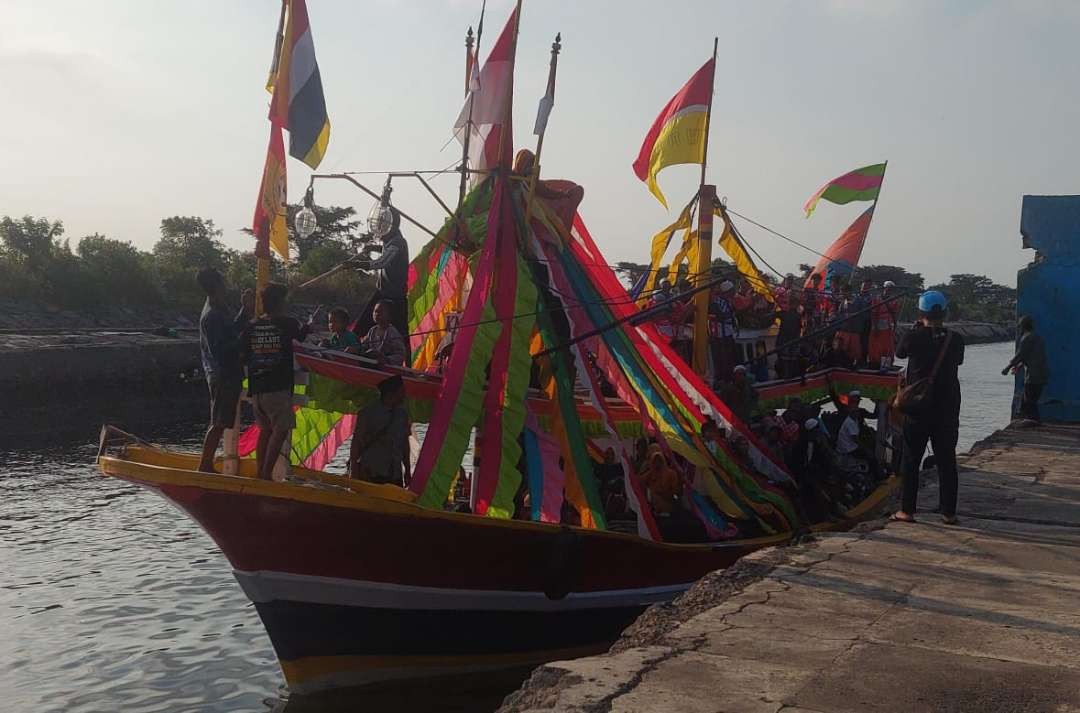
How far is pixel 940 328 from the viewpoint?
8.28 metres

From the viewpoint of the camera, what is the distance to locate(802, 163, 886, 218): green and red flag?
2017cm

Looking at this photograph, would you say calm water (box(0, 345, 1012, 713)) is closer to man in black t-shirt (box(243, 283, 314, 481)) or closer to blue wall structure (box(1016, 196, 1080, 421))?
man in black t-shirt (box(243, 283, 314, 481))

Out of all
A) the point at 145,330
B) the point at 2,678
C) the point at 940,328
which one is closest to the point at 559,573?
the point at 940,328

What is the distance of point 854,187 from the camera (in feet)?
66.8

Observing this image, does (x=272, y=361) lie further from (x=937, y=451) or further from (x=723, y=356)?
(x=723, y=356)

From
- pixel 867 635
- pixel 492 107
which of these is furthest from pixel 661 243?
pixel 867 635

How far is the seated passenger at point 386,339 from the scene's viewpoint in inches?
422

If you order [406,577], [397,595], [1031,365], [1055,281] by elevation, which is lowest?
[397,595]

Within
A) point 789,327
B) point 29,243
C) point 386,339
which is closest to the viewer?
point 386,339

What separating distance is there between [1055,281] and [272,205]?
11373 mm

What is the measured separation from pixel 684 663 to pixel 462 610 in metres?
5.57

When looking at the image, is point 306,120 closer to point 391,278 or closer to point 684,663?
point 391,278

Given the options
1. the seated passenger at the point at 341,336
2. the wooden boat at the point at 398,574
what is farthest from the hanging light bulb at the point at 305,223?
the wooden boat at the point at 398,574

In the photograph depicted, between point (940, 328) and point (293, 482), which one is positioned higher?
point (940, 328)
